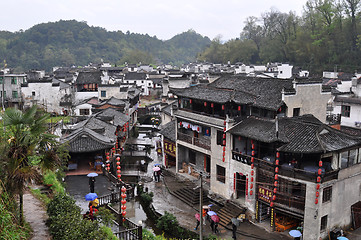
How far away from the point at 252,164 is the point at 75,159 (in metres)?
14.0

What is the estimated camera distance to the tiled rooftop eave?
25.4 metres

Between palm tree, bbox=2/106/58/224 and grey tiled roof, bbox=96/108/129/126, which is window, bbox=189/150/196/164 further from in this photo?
palm tree, bbox=2/106/58/224

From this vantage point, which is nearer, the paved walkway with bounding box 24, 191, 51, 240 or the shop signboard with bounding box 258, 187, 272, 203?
the paved walkway with bounding box 24, 191, 51, 240

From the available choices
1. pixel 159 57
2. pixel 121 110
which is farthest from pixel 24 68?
pixel 121 110

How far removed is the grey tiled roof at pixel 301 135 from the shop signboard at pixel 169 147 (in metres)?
10.0

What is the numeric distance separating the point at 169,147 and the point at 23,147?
797 inches

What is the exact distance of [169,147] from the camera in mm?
32812

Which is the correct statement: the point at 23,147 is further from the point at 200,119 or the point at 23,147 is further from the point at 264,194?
the point at 200,119

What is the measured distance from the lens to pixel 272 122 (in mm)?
22438

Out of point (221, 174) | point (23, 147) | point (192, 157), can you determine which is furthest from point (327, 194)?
point (23, 147)

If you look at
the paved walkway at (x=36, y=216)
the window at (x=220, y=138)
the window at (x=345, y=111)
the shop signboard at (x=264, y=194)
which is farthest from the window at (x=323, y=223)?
the window at (x=345, y=111)

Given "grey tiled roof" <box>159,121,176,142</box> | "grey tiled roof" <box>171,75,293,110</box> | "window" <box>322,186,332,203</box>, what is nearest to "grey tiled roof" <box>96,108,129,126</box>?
"grey tiled roof" <box>159,121,176,142</box>

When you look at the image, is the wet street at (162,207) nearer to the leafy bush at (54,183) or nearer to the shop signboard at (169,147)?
the leafy bush at (54,183)

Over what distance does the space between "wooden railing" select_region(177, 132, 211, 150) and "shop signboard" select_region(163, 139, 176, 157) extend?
1883mm
